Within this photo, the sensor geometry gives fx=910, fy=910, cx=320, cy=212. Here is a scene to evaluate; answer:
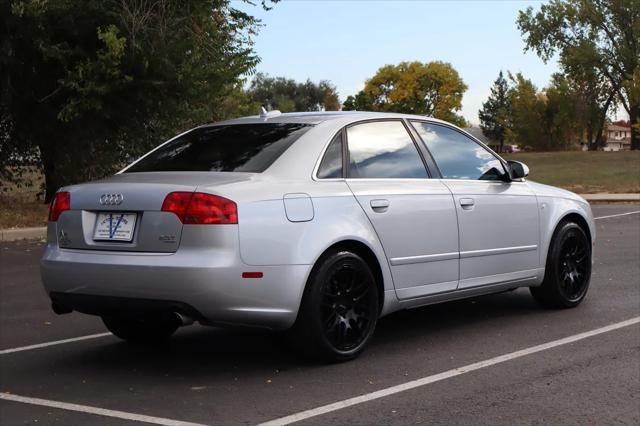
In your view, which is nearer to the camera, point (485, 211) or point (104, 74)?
point (485, 211)

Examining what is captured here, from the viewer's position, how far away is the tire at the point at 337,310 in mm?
5551

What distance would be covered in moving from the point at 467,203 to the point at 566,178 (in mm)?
35731

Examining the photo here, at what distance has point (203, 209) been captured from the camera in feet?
17.3

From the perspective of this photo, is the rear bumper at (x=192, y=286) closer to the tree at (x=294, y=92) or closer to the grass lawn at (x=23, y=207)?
the grass lawn at (x=23, y=207)

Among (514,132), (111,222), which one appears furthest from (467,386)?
(514,132)

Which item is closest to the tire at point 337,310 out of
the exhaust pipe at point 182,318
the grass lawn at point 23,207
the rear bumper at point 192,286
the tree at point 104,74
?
the rear bumper at point 192,286

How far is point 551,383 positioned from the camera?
5.23m

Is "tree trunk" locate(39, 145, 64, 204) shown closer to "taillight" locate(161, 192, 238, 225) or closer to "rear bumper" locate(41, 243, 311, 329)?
"rear bumper" locate(41, 243, 311, 329)

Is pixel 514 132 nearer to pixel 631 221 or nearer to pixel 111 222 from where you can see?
pixel 631 221

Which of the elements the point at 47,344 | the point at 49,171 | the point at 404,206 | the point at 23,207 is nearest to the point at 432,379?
the point at 404,206

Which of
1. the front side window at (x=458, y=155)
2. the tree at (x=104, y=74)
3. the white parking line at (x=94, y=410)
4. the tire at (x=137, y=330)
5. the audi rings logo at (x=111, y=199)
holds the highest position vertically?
the tree at (x=104, y=74)

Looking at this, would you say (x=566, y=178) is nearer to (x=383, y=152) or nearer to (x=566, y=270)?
(x=566, y=270)

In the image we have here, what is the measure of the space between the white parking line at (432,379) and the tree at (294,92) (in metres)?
97.4

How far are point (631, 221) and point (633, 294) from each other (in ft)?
31.4
